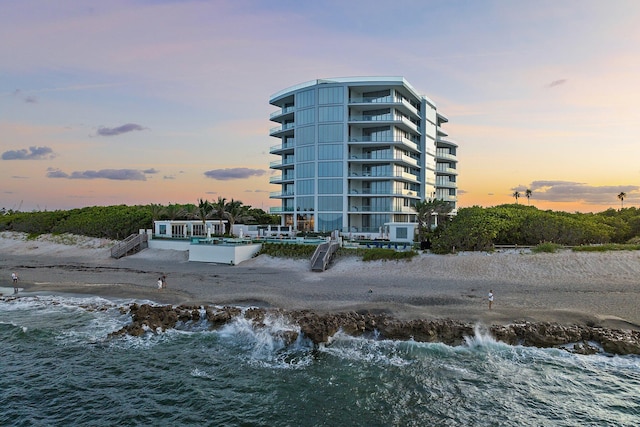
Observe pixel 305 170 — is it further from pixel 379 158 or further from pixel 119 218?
pixel 119 218

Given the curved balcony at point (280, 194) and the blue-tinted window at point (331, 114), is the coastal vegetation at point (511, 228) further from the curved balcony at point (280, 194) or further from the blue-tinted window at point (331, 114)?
the blue-tinted window at point (331, 114)

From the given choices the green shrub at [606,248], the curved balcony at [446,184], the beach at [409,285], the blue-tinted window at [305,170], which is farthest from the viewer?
the curved balcony at [446,184]

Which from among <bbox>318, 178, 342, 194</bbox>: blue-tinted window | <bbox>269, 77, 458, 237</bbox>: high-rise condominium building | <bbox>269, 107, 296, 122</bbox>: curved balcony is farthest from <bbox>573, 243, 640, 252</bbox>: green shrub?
<bbox>269, 107, 296, 122</bbox>: curved balcony

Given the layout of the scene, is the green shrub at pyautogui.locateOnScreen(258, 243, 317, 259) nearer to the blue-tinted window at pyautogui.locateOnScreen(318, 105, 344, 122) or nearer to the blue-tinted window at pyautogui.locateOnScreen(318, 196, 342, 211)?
the blue-tinted window at pyautogui.locateOnScreen(318, 196, 342, 211)

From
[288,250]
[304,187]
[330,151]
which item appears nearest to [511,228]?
[288,250]

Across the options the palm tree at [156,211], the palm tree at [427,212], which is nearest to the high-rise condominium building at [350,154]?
the palm tree at [427,212]

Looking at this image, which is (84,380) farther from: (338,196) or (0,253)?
(0,253)

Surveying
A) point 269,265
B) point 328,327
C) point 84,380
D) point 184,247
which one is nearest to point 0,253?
point 184,247
